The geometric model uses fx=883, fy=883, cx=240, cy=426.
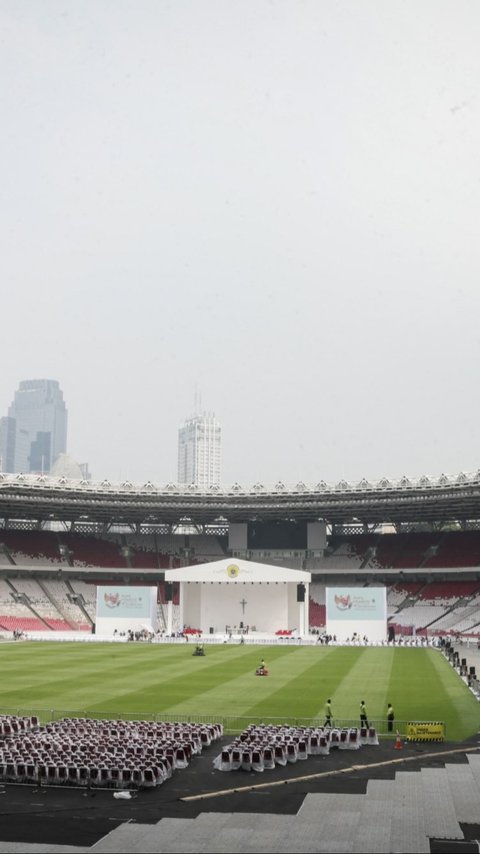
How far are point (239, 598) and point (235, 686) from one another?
168 feet

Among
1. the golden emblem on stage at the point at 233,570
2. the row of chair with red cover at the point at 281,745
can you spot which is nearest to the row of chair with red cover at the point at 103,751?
the row of chair with red cover at the point at 281,745

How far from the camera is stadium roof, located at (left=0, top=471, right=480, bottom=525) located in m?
95.9

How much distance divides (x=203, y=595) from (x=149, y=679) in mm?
48432

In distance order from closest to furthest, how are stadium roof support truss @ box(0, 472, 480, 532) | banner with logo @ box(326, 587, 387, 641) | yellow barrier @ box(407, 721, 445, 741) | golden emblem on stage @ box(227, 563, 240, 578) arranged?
1. yellow barrier @ box(407, 721, 445, 741)
2. banner with logo @ box(326, 587, 387, 641)
3. golden emblem on stage @ box(227, 563, 240, 578)
4. stadium roof support truss @ box(0, 472, 480, 532)

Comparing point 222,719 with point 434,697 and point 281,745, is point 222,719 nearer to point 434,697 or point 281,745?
point 281,745

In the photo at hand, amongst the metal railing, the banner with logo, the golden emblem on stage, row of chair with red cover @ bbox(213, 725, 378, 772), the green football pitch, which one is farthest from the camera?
the golden emblem on stage

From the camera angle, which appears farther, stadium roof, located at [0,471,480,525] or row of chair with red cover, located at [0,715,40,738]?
stadium roof, located at [0,471,480,525]

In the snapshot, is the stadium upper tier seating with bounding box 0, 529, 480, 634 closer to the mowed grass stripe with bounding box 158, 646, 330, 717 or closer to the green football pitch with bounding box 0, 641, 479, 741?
the green football pitch with bounding box 0, 641, 479, 741

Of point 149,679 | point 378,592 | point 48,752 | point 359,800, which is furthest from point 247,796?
point 378,592

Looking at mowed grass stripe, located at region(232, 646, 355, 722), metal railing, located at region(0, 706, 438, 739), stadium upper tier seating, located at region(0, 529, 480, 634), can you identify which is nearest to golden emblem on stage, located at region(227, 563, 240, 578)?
stadium upper tier seating, located at region(0, 529, 480, 634)

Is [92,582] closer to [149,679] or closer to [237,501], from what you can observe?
[237,501]

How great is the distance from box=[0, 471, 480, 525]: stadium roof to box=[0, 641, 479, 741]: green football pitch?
26419 millimetres

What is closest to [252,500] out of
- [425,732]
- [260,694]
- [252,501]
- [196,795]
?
[252,501]

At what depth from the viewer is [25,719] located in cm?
3266
